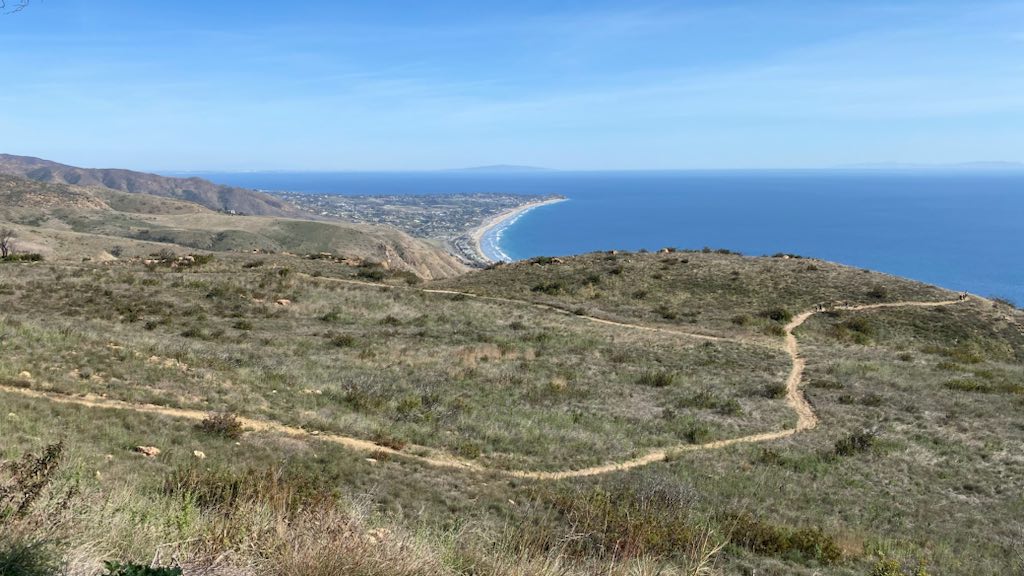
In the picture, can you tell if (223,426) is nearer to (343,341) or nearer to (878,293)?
(343,341)

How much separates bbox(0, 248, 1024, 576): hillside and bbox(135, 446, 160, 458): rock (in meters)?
0.25

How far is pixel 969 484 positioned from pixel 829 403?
664 centimetres

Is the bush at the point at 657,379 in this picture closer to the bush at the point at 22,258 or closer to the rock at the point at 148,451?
the rock at the point at 148,451

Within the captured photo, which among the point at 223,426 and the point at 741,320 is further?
the point at 741,320

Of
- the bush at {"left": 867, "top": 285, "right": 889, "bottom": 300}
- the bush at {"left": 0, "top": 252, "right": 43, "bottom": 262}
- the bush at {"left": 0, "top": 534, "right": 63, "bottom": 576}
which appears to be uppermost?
the bush at {"left": 0, "top": 534, "right": 63, "bottom": 576}

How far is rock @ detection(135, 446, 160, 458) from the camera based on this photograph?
10117 mm

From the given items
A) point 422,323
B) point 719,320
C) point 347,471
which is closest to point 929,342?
point 719,320

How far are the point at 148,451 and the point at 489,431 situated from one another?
734 centimetres

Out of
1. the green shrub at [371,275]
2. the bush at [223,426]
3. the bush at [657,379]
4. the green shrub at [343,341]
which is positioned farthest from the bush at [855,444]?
the green shrub at [371,275]

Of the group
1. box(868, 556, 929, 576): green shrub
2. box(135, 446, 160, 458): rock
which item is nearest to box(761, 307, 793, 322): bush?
box(868, 556, 929, 576): green shrub

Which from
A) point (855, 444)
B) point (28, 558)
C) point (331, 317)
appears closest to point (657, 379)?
point (855, 444)

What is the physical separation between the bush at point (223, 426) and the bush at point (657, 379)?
47.1 ft

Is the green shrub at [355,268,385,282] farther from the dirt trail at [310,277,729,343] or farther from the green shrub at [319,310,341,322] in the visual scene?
the green shrub at [319,310,341,322]

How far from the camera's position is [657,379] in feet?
72.1
